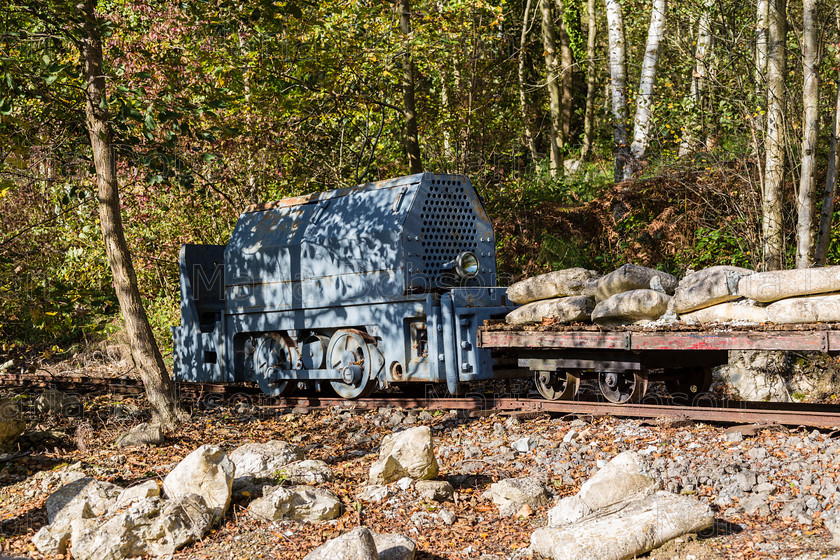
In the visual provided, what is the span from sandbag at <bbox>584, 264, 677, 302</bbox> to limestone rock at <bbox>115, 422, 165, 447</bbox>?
186 inches

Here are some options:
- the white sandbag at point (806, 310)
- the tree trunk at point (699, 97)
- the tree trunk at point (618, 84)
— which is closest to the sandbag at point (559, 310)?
the white sandbag at point (806, 310)

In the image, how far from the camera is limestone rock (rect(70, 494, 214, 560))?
5605 mm

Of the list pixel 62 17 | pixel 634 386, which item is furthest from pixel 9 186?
pixel 634 386

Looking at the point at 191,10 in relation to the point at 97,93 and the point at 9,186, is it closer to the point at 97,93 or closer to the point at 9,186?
the point at 97,93

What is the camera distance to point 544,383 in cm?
981

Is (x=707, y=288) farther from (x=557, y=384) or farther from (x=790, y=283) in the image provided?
(x=557, y=384)

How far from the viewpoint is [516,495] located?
6.16 m

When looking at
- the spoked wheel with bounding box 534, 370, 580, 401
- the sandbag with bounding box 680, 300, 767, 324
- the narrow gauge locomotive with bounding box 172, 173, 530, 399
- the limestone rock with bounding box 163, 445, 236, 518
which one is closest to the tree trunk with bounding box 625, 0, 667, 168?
the narrow gauge locomotive with bounding box 172, 173, 530, 399

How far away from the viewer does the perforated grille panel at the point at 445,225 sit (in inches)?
399

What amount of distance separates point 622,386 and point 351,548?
504cm

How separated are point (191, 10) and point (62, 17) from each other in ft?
5.12

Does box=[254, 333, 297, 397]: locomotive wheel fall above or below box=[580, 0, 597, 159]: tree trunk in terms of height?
below

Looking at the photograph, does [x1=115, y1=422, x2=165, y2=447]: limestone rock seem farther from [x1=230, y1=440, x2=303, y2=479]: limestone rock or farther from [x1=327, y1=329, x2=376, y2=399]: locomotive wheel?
[x1=327, y1=329, x2=376, y2=399]: locomotive wheel

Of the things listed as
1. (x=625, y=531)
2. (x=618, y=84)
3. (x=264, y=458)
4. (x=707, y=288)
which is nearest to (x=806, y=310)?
(x=707, y=288)
